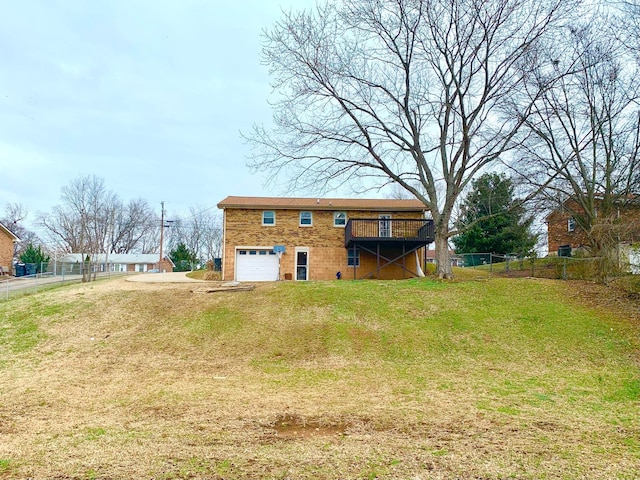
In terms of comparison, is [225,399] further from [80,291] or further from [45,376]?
[80,291]

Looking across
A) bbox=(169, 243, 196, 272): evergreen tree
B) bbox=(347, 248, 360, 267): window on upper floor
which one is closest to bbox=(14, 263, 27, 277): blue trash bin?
bbox=(169, 243, 196, 272): evergreen tree

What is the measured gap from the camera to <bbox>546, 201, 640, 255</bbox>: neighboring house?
15641mm

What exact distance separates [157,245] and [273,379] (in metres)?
67.9

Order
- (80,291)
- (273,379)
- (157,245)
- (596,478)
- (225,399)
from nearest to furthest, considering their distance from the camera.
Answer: (596,478) → (225,399) → (273,379) → (80,291) → (157,245)

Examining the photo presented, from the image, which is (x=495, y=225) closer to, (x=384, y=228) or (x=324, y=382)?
(x=384, y=228)

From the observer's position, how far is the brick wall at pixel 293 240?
983 inches

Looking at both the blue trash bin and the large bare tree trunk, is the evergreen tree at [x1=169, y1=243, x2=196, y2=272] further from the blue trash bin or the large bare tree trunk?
the large bare tree trunk

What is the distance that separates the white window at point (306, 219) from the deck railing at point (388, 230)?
2089mm

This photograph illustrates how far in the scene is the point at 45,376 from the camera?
10.6 m

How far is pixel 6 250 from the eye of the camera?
38.4m

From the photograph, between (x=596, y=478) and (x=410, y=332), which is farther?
(x=410, y=332)

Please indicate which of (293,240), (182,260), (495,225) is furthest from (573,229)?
(182,260)

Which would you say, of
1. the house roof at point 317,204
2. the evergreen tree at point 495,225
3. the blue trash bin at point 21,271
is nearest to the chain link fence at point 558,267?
the evergreen tree at point 495,225

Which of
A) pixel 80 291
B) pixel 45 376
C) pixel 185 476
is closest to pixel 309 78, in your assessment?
pixel 80 291
